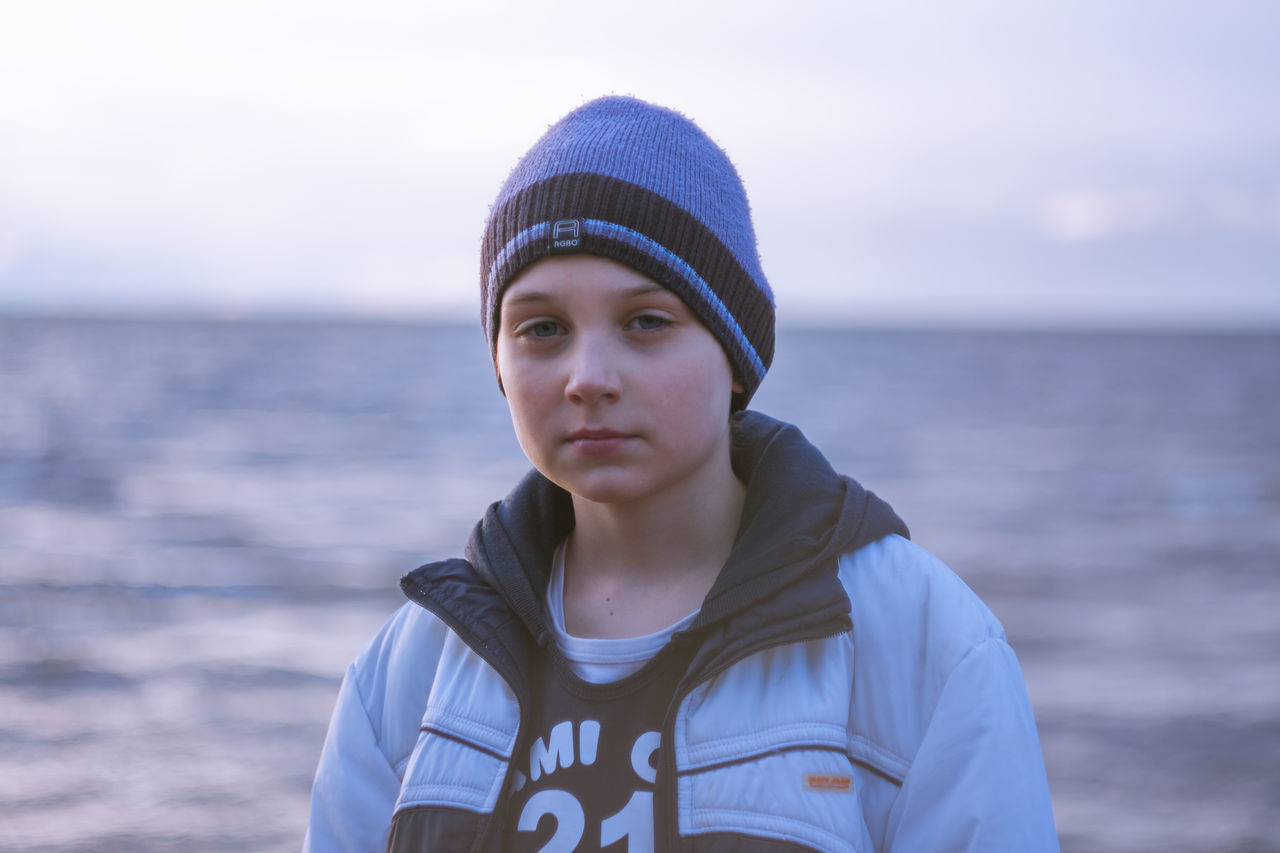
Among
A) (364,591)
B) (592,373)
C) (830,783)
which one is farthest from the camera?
(364,591)

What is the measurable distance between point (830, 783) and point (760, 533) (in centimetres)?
41

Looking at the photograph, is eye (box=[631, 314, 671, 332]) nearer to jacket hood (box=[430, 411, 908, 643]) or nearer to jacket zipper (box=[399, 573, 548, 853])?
jacket hood (box=[430, 411, 908, 643])

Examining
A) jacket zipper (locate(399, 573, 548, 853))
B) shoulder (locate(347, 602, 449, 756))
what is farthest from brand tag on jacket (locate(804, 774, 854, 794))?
shoulder (locate(347, 602, 449, 756))

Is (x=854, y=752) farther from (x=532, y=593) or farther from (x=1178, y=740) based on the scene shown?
(x=1178, y=740)

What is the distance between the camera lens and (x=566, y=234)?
184 cm

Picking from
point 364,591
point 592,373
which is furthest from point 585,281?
point 364,591

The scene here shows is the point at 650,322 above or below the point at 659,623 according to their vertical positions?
above

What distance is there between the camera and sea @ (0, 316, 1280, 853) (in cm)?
571

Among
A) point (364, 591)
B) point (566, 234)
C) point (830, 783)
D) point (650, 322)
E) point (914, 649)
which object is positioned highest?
point (364, 591)

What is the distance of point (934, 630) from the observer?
1709 mm

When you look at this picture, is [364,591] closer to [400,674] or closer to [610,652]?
[400,674]

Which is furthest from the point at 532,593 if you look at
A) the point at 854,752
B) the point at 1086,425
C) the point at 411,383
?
the point at 411,383

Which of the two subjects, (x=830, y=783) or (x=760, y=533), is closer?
(x=830, y=783)

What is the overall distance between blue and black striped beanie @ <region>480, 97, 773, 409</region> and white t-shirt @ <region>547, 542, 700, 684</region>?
1.68ft
